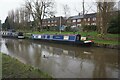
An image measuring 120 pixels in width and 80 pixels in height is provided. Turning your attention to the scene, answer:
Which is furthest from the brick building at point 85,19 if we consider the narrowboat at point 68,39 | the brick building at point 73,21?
the narrowboat at point 68,39

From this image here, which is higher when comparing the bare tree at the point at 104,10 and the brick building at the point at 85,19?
the brick building at the point at 85,19

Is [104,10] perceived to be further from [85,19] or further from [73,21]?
[73,21]

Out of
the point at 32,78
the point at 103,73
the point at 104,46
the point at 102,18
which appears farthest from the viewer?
the point at 102,18

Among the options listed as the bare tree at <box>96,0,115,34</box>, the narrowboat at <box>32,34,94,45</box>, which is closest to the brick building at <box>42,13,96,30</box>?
the narrowboat at <box>32,34,94,45</box>

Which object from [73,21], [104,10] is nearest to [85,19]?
[73,21]

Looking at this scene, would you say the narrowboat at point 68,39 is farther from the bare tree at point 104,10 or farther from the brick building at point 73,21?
the brick building at point 73,21

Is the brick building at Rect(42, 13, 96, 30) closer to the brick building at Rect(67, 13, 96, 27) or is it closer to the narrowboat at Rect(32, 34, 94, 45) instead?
the brick building at Rect(67, 13, 96, 27)

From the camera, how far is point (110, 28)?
78.9 ft

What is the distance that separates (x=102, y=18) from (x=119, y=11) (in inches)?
139

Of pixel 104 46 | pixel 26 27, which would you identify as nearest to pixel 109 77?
pixel 104 46

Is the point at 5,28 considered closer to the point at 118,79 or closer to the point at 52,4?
the point at 52,4

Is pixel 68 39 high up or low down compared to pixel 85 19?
down

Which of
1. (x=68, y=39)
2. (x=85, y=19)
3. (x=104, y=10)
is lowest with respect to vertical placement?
(x=68, y=39)

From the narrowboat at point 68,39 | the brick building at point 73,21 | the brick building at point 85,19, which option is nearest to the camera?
the narrowboat at point 68,39
